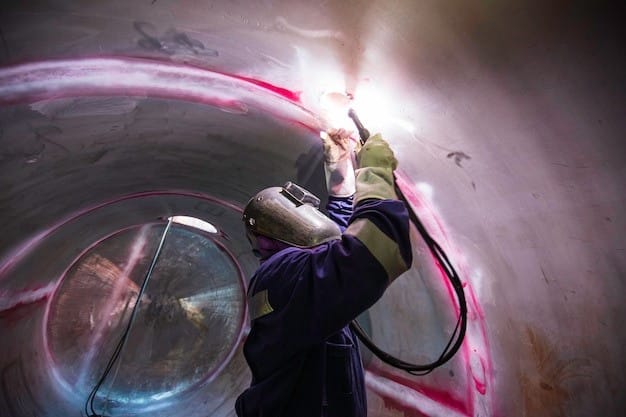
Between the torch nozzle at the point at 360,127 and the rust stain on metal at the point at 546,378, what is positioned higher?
the torch nozzle at the point at 360,127

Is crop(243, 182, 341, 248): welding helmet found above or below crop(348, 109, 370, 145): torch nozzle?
below

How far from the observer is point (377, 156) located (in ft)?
5.71

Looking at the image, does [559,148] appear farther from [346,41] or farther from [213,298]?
[213,298]

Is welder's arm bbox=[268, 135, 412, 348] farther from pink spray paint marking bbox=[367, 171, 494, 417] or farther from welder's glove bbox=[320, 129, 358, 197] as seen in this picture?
welder's glove bbox=[320, 129, 358, 197]

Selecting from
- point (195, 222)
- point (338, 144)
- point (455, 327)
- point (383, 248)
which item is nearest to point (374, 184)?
point (383, 248)

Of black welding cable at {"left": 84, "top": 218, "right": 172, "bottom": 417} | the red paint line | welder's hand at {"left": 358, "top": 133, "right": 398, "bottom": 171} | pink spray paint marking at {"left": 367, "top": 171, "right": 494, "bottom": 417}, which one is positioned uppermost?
welder's hand at {"left": 358, "top": 133, "right": 398, "bottom": 171}

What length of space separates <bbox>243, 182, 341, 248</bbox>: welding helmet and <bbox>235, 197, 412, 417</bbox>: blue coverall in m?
0.13

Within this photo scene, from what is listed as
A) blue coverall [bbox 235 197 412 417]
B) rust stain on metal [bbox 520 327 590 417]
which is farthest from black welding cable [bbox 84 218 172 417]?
rust stain on metal [bbox 520 327 590 417]

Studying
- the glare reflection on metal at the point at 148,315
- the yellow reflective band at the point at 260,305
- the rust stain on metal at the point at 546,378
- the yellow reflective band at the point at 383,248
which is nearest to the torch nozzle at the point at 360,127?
the yellow reflective band at the point at 383,248

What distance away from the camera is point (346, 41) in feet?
5.24

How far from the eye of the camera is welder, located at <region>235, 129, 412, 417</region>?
55.6 inches

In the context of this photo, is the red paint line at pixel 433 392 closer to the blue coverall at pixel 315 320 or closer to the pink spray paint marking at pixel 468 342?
the pink spray paint marking at pixel 468 342

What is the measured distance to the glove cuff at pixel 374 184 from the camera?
1.57 metres

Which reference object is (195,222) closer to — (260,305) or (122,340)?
(122,340)
